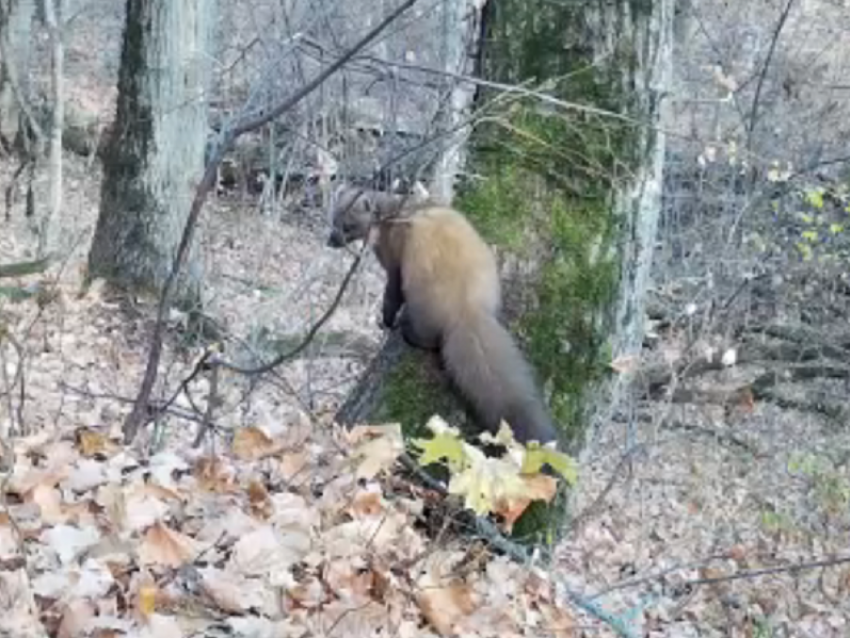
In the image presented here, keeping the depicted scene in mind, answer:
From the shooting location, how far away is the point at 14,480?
182 inches

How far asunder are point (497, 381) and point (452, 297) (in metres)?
1.17

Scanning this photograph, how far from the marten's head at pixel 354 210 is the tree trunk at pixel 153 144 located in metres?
2.87

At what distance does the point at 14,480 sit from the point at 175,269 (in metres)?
0.86

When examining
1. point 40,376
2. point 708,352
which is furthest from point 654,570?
point 40,376

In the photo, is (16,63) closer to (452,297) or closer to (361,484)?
(452,297)

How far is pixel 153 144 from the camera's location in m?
11.2

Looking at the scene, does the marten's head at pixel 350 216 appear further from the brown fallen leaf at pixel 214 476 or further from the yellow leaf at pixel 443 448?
the yellow leaf at pixel 443 448

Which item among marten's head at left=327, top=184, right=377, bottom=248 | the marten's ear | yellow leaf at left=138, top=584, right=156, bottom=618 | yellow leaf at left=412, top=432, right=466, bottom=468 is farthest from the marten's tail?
yellow leaf at left=138, top=584, right=156, bottom=618

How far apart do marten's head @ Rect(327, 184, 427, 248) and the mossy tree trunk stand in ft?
5.79

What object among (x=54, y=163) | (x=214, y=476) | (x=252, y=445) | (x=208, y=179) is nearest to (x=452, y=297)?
(x=252, y=445)

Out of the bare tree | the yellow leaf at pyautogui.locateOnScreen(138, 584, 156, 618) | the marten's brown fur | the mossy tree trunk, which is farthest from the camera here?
the bare tree

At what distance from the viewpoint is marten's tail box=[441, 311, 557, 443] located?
594 centimetres

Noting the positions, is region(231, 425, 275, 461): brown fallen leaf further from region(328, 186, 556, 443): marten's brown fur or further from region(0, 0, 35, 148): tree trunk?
region(0, 0, 35, 148): tree trunk

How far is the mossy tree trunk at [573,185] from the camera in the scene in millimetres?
5656
